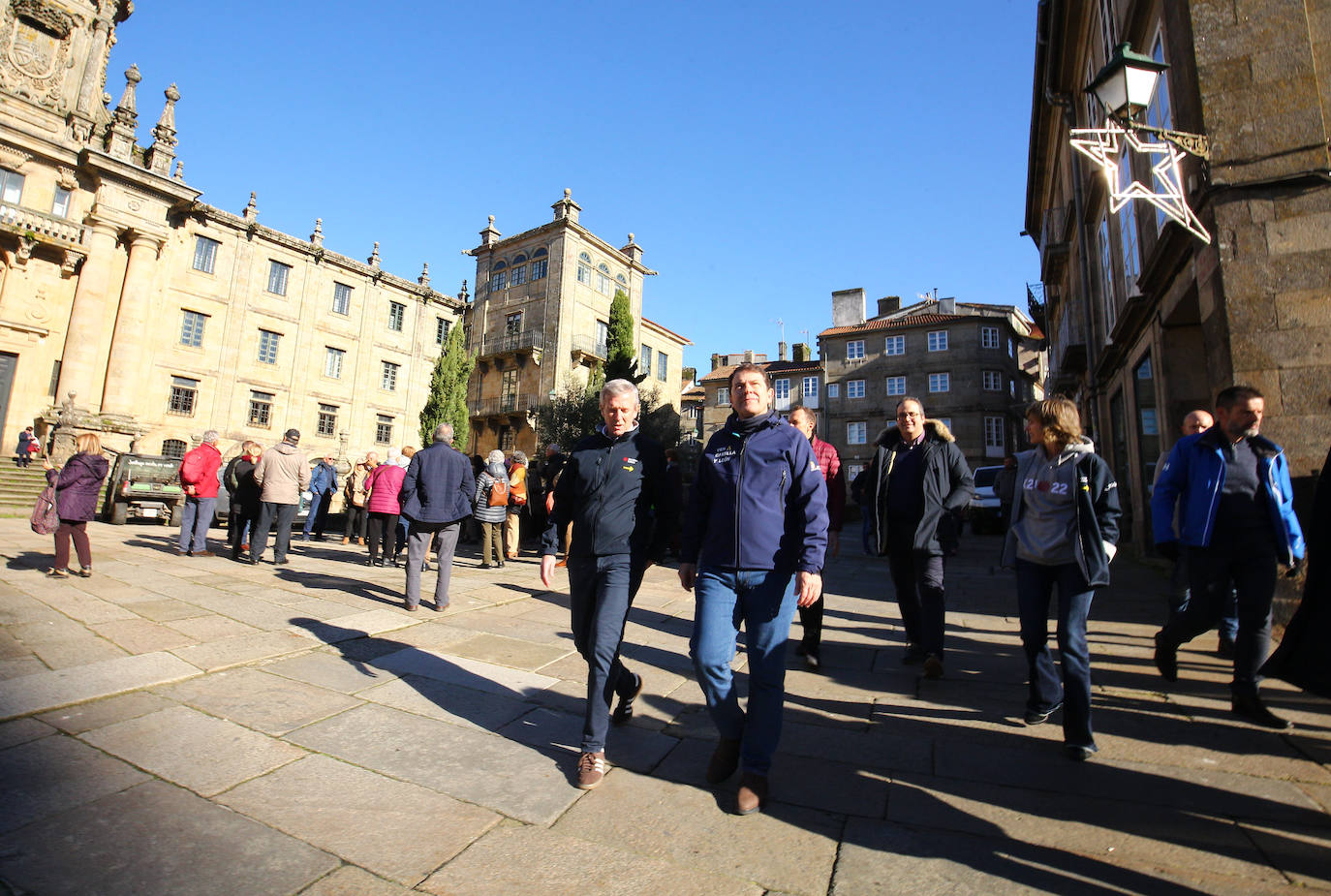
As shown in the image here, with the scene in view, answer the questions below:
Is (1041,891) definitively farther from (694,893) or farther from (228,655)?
(228,655)

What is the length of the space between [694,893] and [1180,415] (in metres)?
10.5

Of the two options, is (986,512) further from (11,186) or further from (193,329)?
(11,186)

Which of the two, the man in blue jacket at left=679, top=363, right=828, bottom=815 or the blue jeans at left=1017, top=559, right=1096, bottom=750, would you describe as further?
the blue jeans at left=1017, top=559, right=1096, bottom=750

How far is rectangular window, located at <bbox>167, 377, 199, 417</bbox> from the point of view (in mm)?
26234

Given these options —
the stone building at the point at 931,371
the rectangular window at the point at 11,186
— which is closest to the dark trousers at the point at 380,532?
the rectangular window at the point at 11,186

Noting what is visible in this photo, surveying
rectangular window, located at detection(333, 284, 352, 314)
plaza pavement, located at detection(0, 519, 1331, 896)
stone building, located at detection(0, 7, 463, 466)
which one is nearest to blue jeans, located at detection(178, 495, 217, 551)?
plaza pavement, located at detection(0, 519, 1331, 896)

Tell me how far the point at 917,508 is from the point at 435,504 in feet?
15.2

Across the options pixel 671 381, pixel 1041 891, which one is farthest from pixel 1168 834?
pixel 671 381

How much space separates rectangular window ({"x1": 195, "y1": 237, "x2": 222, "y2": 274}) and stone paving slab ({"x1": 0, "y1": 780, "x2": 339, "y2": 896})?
32.4 m

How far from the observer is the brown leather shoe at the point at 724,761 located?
2.77 metres

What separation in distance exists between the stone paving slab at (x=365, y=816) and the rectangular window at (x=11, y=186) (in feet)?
101

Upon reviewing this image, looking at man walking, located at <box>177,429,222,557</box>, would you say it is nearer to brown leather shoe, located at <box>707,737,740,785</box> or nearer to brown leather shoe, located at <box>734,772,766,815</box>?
brown leather shoe, located at <box>707,737,740,785</box>

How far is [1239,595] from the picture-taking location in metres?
3.71

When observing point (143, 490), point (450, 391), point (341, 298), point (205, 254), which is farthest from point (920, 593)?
point (341, 298)
